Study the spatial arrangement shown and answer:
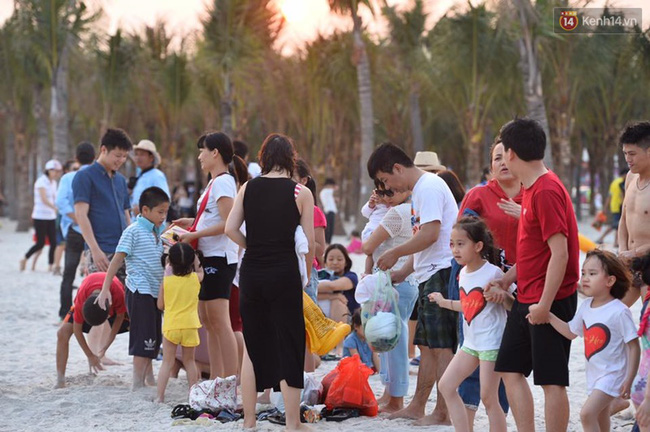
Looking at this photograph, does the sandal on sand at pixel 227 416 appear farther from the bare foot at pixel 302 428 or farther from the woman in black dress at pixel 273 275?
the bare foot at pixel 302 428

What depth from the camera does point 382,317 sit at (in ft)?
17.3

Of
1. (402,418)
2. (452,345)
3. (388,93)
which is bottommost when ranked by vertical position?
(402,418)

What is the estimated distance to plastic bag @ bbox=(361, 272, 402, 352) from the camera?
5.24 m

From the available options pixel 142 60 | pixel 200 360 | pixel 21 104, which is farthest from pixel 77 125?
pixel 200 360

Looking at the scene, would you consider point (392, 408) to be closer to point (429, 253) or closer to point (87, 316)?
point (429, 253)

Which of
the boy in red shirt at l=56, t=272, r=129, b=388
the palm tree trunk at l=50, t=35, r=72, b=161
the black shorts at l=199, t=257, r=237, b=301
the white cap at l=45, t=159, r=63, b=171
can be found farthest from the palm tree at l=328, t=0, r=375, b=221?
the black shorts at l=199, t=257, r=237, b=301

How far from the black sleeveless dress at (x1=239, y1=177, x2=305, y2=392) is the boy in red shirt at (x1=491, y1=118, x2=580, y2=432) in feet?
4.34

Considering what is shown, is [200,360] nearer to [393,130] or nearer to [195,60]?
[195,60]

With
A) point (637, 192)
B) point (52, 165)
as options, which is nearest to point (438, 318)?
point (637, 192)

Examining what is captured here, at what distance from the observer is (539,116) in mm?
20641

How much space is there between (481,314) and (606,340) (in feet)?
2.11

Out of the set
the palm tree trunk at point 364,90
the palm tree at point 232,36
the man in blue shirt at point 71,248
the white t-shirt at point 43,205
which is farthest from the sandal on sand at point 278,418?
the palm tree at point 232,36

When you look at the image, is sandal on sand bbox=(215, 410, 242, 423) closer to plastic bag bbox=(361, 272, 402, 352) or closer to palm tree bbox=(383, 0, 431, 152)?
plastic bag bbox=(361, 272, 402, 352)

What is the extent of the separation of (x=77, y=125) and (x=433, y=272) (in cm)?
4465
